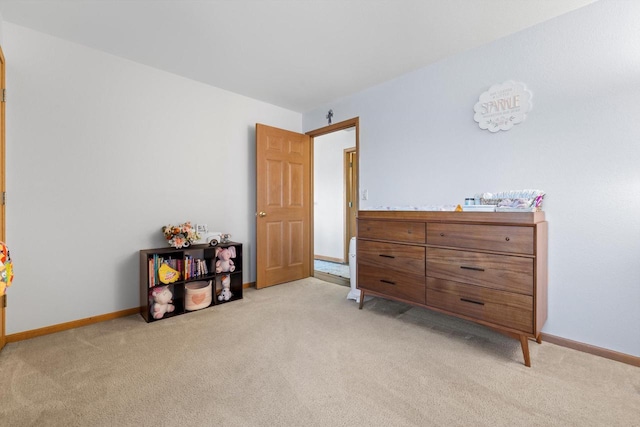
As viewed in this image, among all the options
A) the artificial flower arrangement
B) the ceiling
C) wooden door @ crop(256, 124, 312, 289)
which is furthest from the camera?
wooden door @ crop(256, 124, 312, 289)

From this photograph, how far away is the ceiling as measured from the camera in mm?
1949

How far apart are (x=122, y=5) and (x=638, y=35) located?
3.40 m

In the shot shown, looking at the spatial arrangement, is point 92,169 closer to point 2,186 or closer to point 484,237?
point 2,186

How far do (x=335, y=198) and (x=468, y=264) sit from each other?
3352 mm

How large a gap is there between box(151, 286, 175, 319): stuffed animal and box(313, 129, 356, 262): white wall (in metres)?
2.77

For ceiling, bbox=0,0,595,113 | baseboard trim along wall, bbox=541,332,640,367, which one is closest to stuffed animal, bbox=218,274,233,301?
ceiling, bbox=0,0,595,113

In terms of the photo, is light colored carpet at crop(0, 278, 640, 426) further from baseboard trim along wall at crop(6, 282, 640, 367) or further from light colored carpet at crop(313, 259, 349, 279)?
light colored carpet at crop(313, 259, 349, 279)

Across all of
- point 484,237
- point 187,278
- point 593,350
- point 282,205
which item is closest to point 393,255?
point 484,237

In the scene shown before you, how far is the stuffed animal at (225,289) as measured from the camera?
3.02 m

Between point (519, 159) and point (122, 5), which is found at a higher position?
point (122, 5)

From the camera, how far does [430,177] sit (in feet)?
9.05

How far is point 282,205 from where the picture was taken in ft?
12.2

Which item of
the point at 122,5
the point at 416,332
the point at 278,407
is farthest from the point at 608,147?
the point at 122,5

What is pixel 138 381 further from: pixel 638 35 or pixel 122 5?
pixel 638 35
